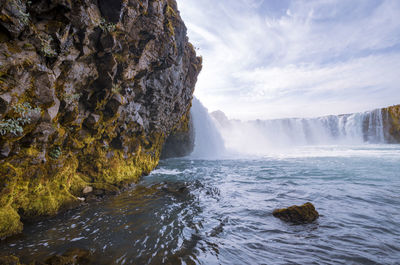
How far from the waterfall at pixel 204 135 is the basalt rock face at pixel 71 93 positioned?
50.7 feet

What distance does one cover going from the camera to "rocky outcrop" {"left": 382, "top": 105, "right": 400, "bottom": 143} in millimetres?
40219

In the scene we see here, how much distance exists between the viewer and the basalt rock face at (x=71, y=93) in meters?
4.24

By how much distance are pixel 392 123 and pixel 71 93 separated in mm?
57786

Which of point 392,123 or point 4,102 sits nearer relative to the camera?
point 4,102

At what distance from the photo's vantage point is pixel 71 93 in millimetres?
6164

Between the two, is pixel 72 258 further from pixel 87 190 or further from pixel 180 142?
pixel 180 142

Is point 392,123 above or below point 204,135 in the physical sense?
above

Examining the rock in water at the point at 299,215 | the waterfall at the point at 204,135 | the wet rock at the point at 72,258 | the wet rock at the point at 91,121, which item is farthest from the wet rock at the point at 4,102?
the waterfall at the point at 204,135

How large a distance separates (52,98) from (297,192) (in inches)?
392


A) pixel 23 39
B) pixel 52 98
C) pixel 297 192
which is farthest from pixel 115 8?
pixel 297 192

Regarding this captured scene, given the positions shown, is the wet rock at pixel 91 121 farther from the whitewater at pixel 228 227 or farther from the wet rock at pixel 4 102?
the wet rock at pixel 4 102

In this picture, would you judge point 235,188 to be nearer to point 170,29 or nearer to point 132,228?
point 132,228

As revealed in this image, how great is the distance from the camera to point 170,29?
10.5 m

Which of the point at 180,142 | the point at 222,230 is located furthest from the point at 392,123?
the point at 222,230
